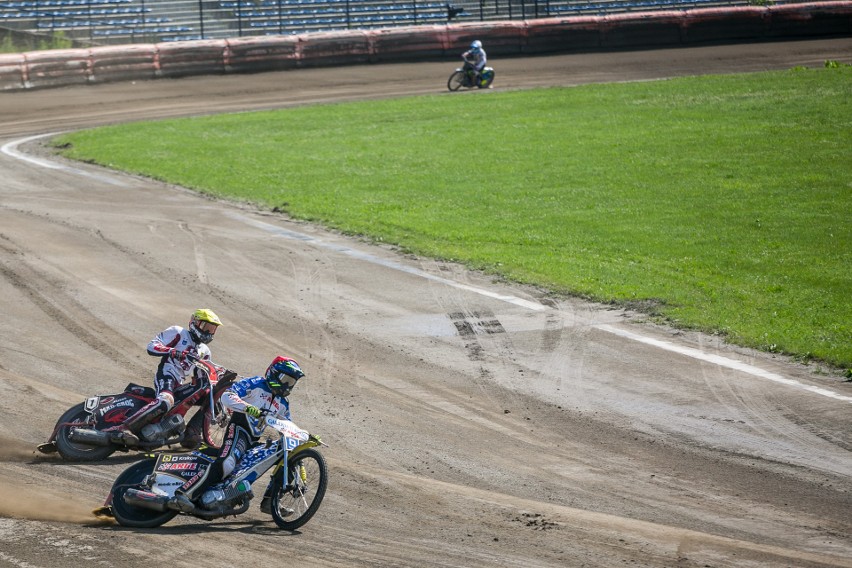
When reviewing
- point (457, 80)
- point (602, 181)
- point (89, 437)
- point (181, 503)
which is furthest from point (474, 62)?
point (181, 503)

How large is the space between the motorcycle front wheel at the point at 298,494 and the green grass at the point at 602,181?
8.55m

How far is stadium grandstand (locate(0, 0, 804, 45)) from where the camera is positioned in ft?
163

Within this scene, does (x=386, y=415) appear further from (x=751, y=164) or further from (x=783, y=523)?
(x=751, y=164)

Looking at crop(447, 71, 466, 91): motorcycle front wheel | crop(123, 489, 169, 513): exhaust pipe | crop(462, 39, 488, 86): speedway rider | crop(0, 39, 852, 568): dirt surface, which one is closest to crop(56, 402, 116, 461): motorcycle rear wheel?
crop(0, 39, 852, 568): dirt surface

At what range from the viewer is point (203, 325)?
12.2 metres

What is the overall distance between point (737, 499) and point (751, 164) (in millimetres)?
19116

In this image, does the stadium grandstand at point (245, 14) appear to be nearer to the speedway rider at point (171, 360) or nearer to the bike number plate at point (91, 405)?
the bike number plate at point (91, 405)

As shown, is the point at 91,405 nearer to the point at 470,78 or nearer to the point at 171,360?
the point at 171,360

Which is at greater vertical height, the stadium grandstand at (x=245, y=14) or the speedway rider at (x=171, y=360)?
the stadium grandstand at (x=245, y=14)

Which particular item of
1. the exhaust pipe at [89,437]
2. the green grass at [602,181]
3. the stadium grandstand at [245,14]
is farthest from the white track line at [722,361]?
the stadium grandstand at [245,14]

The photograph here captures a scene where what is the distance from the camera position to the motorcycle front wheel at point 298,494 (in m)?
10.5

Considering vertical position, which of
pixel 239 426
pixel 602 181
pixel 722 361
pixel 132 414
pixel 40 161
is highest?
pixel 40 161

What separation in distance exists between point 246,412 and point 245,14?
151 feet

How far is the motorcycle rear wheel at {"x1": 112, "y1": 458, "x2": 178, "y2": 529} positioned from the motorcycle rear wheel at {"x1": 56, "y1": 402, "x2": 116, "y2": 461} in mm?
1751
